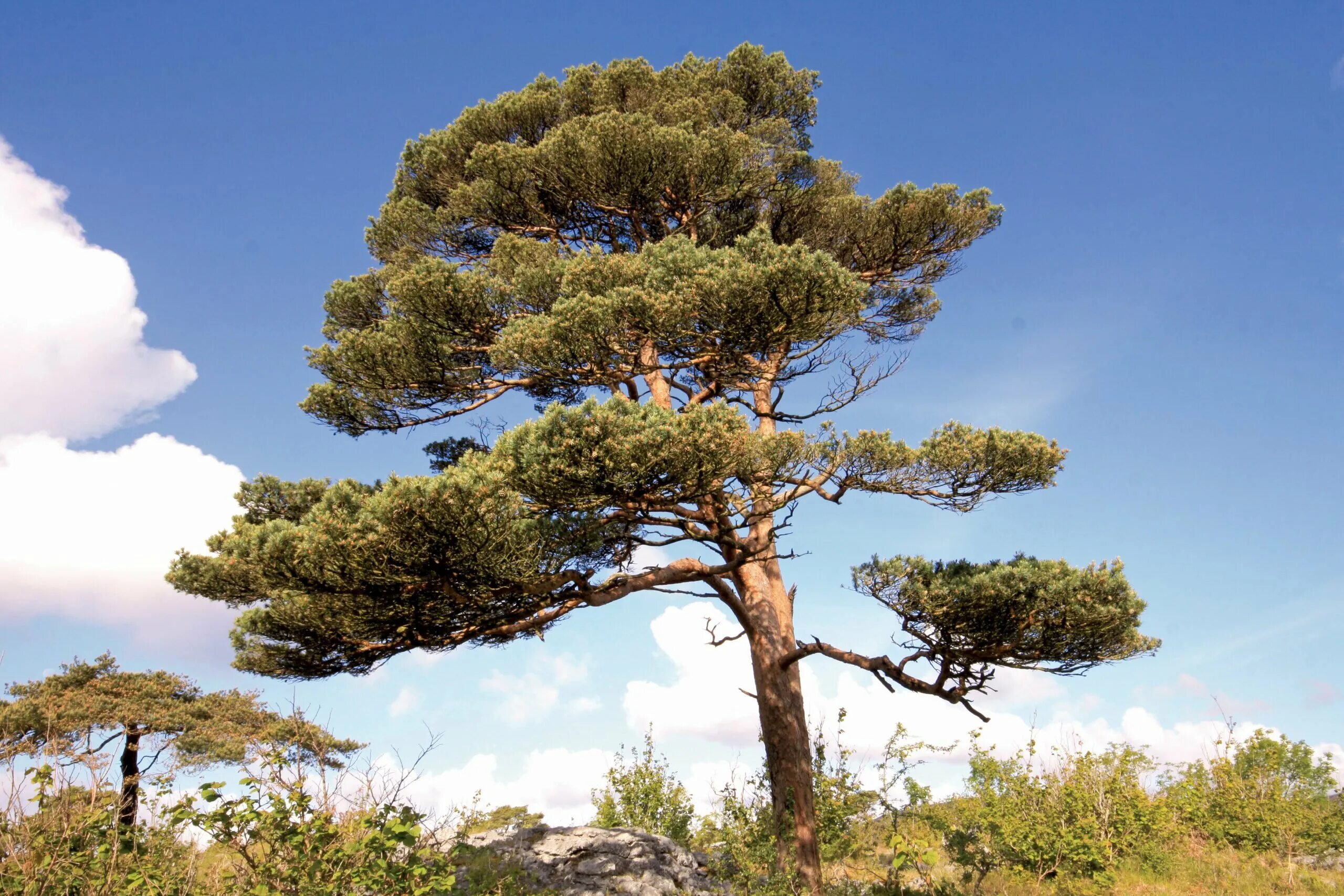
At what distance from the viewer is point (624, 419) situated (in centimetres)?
802

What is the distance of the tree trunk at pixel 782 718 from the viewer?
10641 millimetres

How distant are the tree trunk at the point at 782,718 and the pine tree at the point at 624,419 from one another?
0.04m

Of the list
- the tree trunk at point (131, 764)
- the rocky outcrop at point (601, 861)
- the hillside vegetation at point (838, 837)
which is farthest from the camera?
the tree trunk at point (131, 764)

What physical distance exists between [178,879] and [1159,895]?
549 inches

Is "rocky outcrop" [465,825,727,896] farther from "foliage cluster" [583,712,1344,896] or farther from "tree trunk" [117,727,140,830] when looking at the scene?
"tree trunk" [117,727,140,830]

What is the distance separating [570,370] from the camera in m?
10.4

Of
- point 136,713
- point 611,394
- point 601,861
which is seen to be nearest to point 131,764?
point 136,713

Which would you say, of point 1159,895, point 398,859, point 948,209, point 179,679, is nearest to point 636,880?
point 398,859

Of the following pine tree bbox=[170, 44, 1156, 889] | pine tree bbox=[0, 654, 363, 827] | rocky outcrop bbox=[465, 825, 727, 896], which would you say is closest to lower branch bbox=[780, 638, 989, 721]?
pine tree bbox=[170, 44, 1156, 889]

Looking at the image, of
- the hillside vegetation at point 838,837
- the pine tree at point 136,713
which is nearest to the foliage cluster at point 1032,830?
the hillside vegetation at point 838,837

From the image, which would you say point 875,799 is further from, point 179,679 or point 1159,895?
point 179,679

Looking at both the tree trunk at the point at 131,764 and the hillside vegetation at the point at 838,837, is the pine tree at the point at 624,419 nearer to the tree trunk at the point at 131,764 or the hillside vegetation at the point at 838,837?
the hillside vegetation at the point at 838,837

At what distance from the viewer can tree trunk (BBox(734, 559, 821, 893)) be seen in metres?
10.6

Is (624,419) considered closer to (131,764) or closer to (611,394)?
(611,394)
